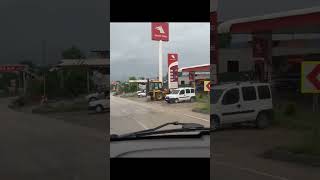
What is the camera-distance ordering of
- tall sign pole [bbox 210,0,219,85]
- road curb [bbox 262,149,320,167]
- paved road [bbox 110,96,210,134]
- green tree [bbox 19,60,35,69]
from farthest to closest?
1. road curb [bbox 262,149,320,167]
2. tall sign pole [bbox 210,0,219,85]
3. green tree [bbox 19,60,35,69]
4. paved road [bbox 110,96,210,134]

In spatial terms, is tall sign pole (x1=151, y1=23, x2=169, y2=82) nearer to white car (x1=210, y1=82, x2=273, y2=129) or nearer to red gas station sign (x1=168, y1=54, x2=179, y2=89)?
red gas station sign (x1=168, y1=54, x2=179, y2=89)

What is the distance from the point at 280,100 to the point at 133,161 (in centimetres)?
209

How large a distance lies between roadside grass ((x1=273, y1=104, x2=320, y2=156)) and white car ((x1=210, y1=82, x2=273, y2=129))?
0.40ft

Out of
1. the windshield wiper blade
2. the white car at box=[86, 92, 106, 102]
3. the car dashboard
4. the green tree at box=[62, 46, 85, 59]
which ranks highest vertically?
the green tree at box=[62, 46, 85, 59]

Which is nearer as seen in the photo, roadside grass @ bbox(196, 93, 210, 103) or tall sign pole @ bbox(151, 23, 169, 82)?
tall sign pole @ bbox(151, 23, 169, 82)

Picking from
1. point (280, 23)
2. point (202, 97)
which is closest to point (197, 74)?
point (202, 97)

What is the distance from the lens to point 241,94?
4242 mm

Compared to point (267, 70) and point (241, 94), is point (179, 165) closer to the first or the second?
point (267, 70)

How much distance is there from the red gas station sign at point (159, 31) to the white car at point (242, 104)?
92cm

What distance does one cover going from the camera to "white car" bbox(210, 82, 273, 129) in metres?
3.79

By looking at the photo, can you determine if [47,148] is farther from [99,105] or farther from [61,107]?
[99,105]

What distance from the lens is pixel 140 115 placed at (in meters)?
2.95

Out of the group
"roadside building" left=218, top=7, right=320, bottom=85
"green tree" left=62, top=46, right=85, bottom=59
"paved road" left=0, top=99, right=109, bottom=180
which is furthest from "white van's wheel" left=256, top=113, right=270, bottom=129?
"green tree" left=62, top=46, right=85, bottom=59

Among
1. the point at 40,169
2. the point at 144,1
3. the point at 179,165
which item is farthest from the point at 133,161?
the point at 40,169
